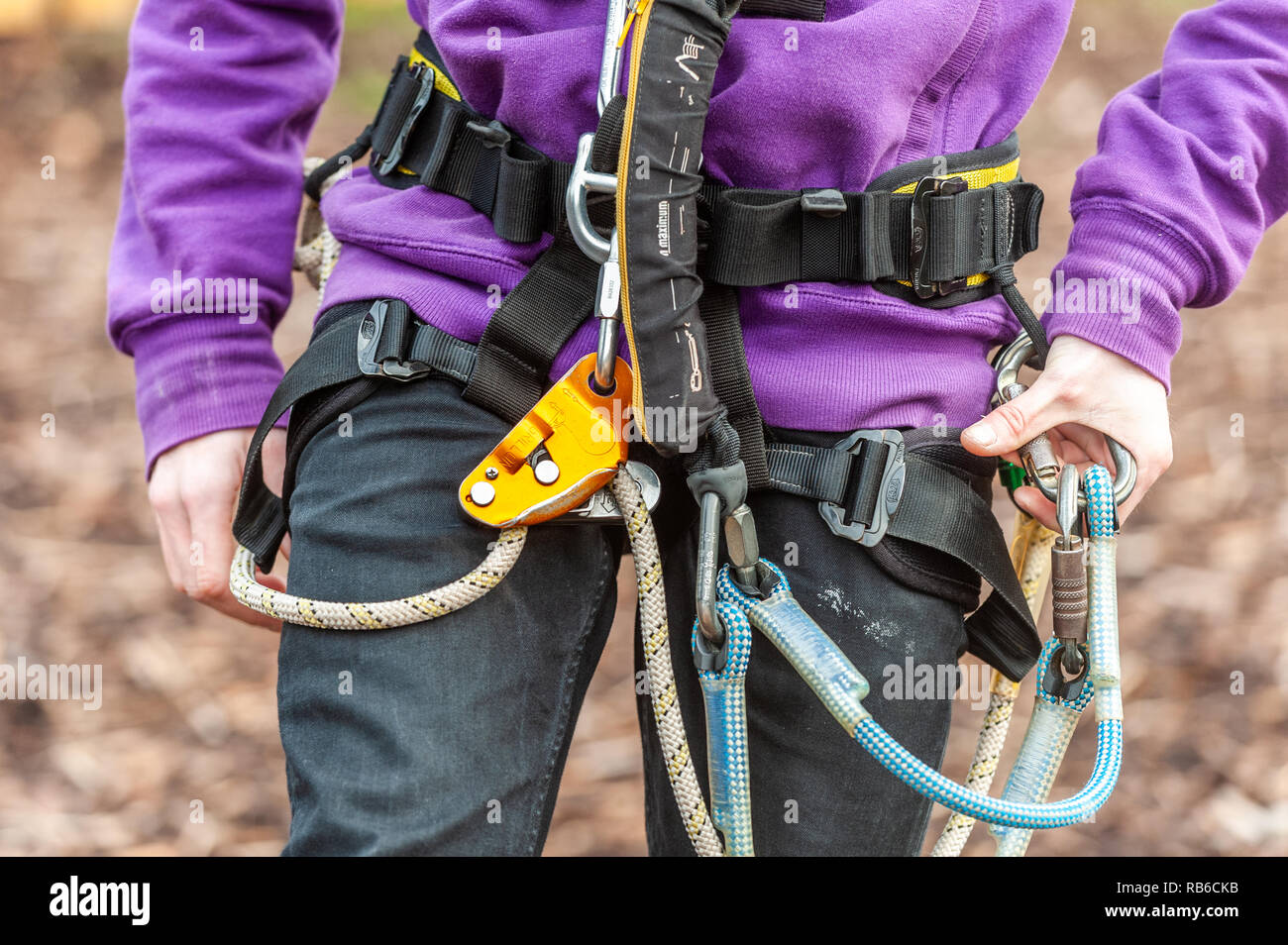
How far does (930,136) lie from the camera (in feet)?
3.59

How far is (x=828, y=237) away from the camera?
3.43ft

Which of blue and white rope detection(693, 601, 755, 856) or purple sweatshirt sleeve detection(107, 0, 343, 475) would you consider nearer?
blue and white rope detection(693, 601, 755, 856)

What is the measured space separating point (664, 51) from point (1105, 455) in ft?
1.92

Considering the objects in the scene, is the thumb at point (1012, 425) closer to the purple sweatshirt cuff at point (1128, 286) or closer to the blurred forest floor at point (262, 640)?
the purple sweatshirt cuff at point (1128, 286)

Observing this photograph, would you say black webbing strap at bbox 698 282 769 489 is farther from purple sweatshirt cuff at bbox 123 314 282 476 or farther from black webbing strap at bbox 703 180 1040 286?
purple sweatshirt cuff at bbox 123 314 282 476

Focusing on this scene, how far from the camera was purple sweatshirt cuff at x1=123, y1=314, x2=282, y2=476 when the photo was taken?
48.7 inches

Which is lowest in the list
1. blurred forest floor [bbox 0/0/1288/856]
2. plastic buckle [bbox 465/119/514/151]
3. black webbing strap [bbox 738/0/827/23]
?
blurred forest floor [bbox 0/0/1288/856]

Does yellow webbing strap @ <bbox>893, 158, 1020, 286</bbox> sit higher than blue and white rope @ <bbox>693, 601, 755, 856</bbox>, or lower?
higher

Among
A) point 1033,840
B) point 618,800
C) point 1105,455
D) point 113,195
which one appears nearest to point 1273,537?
point 1033,840

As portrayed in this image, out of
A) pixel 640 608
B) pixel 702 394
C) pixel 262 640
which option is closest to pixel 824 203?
pixel 702 394

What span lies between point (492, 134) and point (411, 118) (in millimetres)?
118

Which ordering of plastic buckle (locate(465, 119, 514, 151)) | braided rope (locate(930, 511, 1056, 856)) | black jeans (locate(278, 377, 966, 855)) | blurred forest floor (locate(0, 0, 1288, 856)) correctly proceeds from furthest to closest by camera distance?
blurred forest floor (locate(0, 0, 1288, 856)) < braided rope (locate(930, 511, 1056, 856)) < plastic buckle (locate(465, 119, 514, 151)) < black jeans (locate(278, 377, 966, 855))

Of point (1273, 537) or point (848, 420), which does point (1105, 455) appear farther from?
point (1273, 537)

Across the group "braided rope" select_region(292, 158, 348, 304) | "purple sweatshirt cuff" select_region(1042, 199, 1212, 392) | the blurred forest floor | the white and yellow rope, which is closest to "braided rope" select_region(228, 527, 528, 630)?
the white and yellow rope
